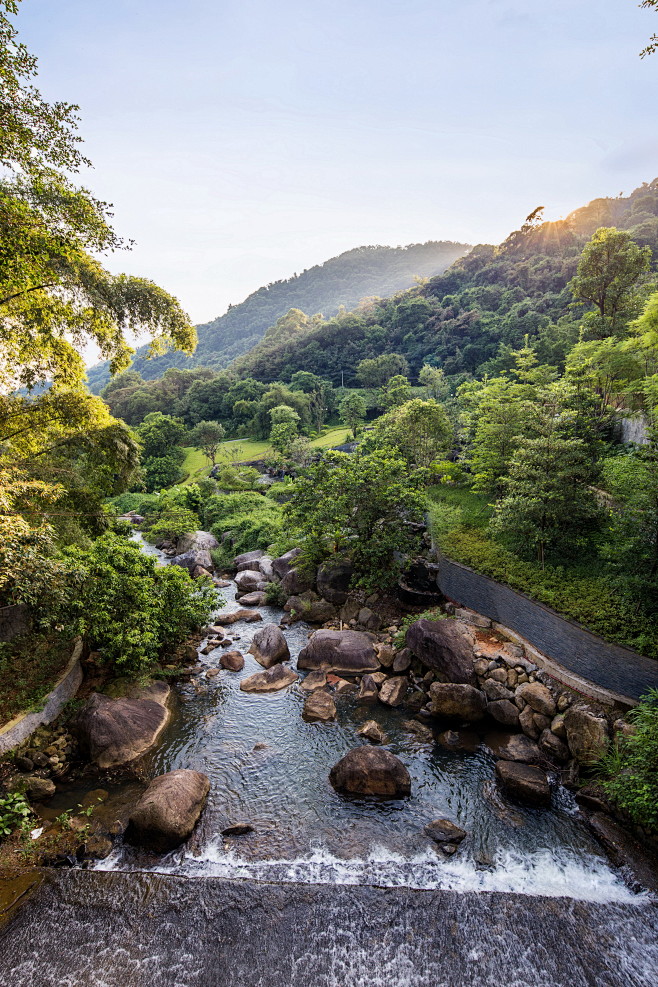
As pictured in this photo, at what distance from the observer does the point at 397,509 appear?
16.0m

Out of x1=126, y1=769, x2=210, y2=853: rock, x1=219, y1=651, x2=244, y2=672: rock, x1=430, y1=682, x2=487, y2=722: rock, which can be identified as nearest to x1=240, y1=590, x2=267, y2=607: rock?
x1=219, y1=651, x2=244, y2=672: rock

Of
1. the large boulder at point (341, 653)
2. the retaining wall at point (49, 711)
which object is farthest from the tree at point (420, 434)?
the retaining wall at point (49, 711)

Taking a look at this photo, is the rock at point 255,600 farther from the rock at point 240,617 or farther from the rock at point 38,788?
the rock at point 38,788

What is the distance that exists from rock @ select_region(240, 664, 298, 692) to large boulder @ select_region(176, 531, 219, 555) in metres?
Result: 13.8

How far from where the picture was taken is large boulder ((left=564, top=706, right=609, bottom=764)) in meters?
8.52

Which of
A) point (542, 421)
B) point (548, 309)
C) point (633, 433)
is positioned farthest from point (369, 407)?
point (542, 421)

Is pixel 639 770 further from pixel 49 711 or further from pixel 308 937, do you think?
pixel 49 711

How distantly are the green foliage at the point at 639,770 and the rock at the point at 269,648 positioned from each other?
8618 mm

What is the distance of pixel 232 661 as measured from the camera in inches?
521

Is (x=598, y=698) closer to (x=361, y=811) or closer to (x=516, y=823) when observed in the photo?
(x=516, y=823)

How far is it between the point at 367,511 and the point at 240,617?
639 centimetres

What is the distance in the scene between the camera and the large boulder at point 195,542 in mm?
25438

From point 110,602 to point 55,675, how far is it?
6.50 ft

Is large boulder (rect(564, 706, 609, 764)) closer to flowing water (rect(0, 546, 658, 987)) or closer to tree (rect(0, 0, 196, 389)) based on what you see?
flowing water (rect(0, 546, 658, 987))
